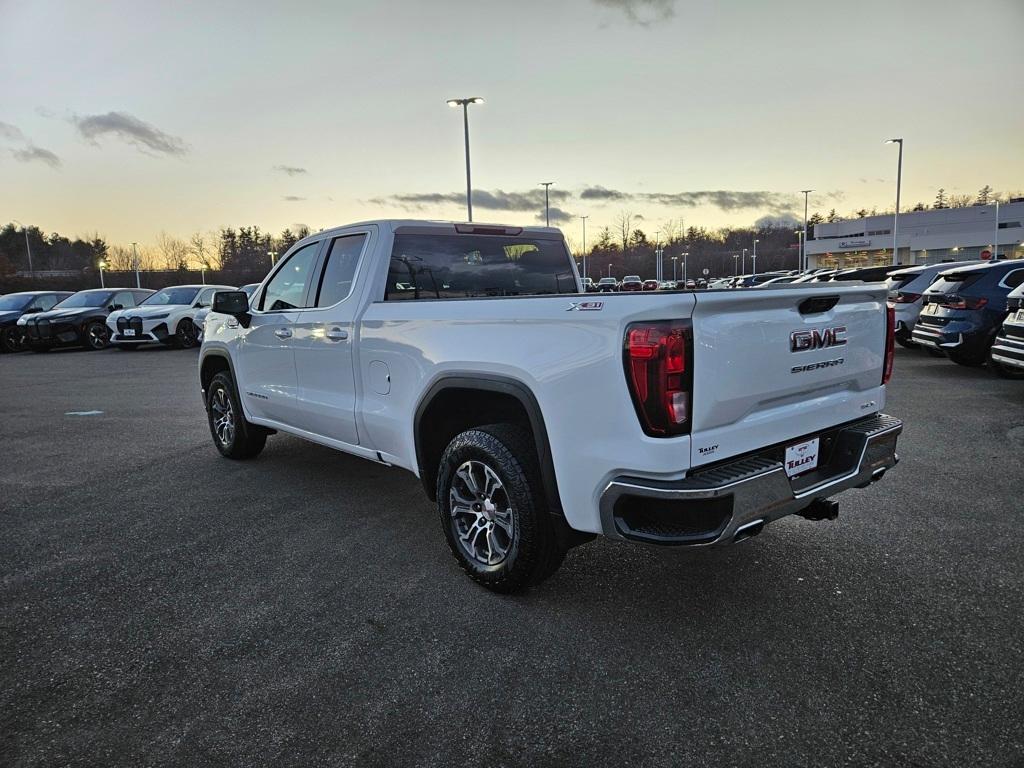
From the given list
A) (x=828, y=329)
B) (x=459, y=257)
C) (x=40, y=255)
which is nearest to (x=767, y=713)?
(x=828, y=329)

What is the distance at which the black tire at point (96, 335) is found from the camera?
19641mm

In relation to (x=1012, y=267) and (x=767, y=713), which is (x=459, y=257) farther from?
(x=1012, y=267)

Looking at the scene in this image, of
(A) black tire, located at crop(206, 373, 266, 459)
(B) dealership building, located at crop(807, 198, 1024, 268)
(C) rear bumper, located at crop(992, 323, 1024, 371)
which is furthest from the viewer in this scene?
(B) dealership building, located at crop(807, 198, 1024, 268)

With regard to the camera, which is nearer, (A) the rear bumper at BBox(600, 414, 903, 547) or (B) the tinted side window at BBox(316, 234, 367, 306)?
(A) the rear bumper at BBox(600, 414, 903, 547)

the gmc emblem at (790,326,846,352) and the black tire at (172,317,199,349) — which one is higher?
the gmc emblem at (790,326,846,352)

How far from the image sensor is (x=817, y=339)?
3148 mm

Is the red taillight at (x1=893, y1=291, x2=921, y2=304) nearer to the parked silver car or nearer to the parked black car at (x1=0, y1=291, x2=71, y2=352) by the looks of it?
the parked silver car

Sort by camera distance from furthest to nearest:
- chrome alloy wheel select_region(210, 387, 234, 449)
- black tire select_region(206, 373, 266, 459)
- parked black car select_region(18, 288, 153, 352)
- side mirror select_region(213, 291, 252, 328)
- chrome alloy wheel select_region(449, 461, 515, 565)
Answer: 1. parked black car select_region(18, 288, 153, 352)
2. chrome alloy wheel select_region(210, 387, 234, 449)
3. black tire select_region(206, 373, 266, 459)
4. side mirror select_region(213, 291, 252, 328)
5. chrome alloy wheel select_region(449, 461, 515, 565)

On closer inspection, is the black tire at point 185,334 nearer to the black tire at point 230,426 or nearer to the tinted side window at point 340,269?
the black tire at point 230,426

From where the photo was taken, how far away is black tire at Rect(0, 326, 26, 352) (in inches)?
792

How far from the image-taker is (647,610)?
329 centimetres

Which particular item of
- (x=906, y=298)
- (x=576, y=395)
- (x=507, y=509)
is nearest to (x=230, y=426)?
(x=507, y=509)

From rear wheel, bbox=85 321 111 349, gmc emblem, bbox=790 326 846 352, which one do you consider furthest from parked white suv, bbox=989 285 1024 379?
rear wheel, bbox=85 321 111 349

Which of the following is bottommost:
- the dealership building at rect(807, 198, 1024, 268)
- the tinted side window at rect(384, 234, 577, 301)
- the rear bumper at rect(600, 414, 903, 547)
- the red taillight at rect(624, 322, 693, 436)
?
the rear bumper at rect(600, 414, 903, 547)
